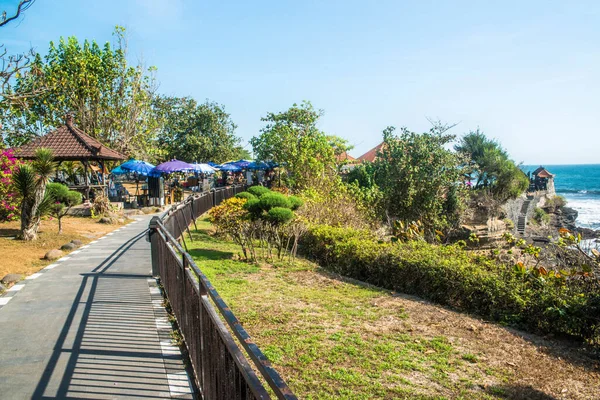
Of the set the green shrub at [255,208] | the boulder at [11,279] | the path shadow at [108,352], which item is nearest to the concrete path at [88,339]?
the path shadow at [108,352]

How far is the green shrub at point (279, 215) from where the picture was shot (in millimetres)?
10797

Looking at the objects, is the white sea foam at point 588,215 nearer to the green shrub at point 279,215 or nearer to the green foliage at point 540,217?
the green foliage at point 540,217

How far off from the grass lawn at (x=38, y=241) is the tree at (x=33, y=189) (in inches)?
15.8

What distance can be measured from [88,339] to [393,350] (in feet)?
11.3

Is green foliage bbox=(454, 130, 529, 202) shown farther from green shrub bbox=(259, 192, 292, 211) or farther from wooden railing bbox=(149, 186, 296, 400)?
wooden railing bbox=(149, 186, 296, 400)

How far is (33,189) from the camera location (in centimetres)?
1072

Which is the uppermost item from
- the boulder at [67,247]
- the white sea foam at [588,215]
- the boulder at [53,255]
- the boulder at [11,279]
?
the boulder at [67,247]

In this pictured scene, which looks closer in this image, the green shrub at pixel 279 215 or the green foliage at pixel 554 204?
the green shrub at pixel 279 215

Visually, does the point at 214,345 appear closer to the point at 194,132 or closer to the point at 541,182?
the point at 194,132

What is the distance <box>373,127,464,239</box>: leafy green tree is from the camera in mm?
19234

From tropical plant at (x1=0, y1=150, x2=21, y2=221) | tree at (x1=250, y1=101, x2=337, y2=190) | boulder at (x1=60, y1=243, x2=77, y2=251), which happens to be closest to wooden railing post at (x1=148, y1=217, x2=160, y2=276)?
boulder at (x1=60, y1=243, x2=77, y2=251)

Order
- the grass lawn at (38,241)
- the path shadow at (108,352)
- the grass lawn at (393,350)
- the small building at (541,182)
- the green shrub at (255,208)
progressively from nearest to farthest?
the path shadow at (108,352)
the grass lawn at (393,350)
the grass lawn at (38,241)
the green shrub at (255,208)
the small building at (541,182)

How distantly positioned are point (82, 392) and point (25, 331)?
1.98 meters

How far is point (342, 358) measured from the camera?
5.04m
